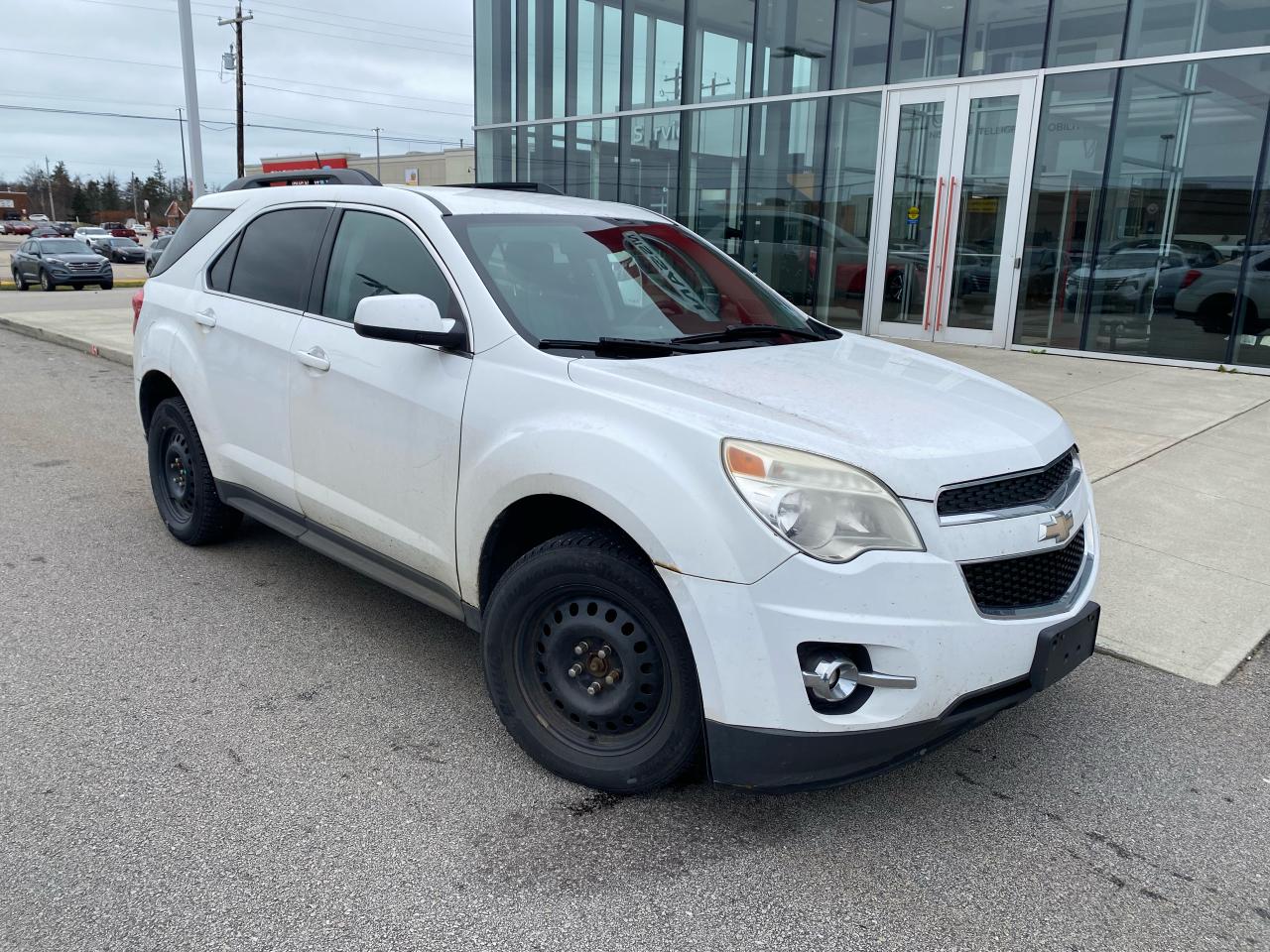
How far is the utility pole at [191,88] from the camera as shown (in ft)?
59.9

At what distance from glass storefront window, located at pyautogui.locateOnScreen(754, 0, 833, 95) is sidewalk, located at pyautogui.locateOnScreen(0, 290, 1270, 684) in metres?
5.37

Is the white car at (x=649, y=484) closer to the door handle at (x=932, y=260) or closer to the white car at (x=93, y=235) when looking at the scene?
the door handle at (x=932, y=260)

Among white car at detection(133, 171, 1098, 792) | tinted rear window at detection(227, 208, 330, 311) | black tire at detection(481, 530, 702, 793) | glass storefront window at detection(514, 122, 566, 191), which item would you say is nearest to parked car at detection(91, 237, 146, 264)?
glass storefront window at detection(514, 122, 566, 191)

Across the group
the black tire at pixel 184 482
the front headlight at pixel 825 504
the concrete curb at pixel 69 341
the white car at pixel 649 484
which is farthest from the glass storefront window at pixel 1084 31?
the concrete curb at pixel 69 341

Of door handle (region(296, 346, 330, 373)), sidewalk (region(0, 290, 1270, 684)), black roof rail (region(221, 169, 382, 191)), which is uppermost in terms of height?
black roof rail (region(221, 169, 382, 191))

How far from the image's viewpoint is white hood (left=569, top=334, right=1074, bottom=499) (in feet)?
8.68

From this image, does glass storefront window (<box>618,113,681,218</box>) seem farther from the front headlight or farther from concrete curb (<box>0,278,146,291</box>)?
concrete curb (<box>0,278,146,291</box>)

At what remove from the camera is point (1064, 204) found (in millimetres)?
12742

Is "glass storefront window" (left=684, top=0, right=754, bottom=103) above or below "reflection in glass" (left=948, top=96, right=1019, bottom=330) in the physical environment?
above

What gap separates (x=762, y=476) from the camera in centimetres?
257

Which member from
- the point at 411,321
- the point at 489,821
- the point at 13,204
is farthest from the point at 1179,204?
the point at 13,204

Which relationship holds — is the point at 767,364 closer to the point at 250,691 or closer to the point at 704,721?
the point at 704,721

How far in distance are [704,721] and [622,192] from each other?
16648 millimetres

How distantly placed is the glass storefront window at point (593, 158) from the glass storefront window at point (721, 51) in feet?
6.29
